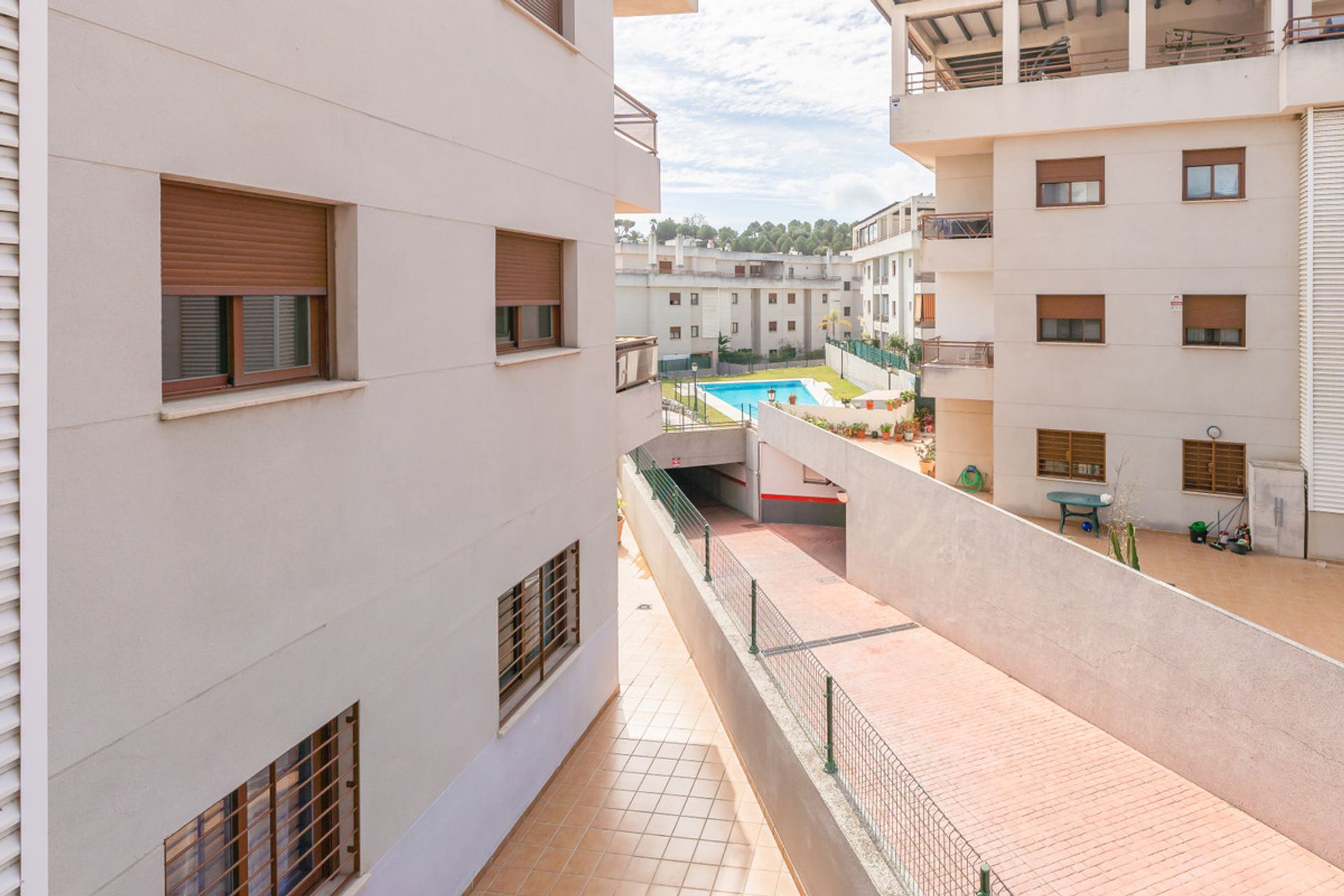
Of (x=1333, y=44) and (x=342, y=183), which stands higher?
(x=1333, y=44)

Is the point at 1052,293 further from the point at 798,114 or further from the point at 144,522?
the point at 798,114

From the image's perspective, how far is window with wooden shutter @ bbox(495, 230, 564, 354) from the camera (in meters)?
8.08

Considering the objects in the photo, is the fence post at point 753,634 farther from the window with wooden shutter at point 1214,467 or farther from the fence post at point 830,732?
the window with wooden shutter at point 1214,467

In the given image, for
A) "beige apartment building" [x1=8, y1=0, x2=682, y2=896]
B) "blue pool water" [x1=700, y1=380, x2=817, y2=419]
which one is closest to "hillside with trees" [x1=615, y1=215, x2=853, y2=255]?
"blue pool water" [x1=700, y1=380, x2=817, y2=419]

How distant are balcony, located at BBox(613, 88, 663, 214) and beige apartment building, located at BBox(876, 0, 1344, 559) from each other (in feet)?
27.0

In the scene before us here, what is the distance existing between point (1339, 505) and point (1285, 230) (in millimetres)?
4803

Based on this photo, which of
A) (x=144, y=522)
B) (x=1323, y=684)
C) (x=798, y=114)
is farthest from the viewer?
(x=798, y=114)

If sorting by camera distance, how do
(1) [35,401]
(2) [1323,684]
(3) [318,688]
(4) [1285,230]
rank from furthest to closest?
1. (4) [1285,230]
2. (2) [1323,684]
3. (3) [318,688]
4. (1) [35,401]

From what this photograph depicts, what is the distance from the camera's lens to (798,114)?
252ft

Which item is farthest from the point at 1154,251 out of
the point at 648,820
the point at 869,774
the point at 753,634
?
the point at 648,820

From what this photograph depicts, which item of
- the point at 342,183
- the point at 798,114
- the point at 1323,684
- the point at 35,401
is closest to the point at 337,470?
the point at 342,183

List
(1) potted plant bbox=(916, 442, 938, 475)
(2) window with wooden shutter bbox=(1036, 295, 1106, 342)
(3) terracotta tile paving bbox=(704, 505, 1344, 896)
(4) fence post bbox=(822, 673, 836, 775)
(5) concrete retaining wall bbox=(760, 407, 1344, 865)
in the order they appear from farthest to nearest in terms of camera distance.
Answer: (1) potted plant bbox=(916, 442, 938, 475) → (2) window with wooden shutter bbox=(1036, 295, 1106, 342) → (5) concrete retaining wall bbox=(760, 407, 1344, 865) → (3) terracotta tile paving bbox=(704, 505, 1344, 896) → (4) fence post bbox=(822, 673, 836, 775)

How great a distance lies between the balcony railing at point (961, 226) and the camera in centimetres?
1859

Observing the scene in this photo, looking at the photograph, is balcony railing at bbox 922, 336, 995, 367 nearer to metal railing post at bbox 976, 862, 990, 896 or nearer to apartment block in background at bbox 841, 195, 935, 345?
metal railing post at bbox 976, 862, 990, 896
